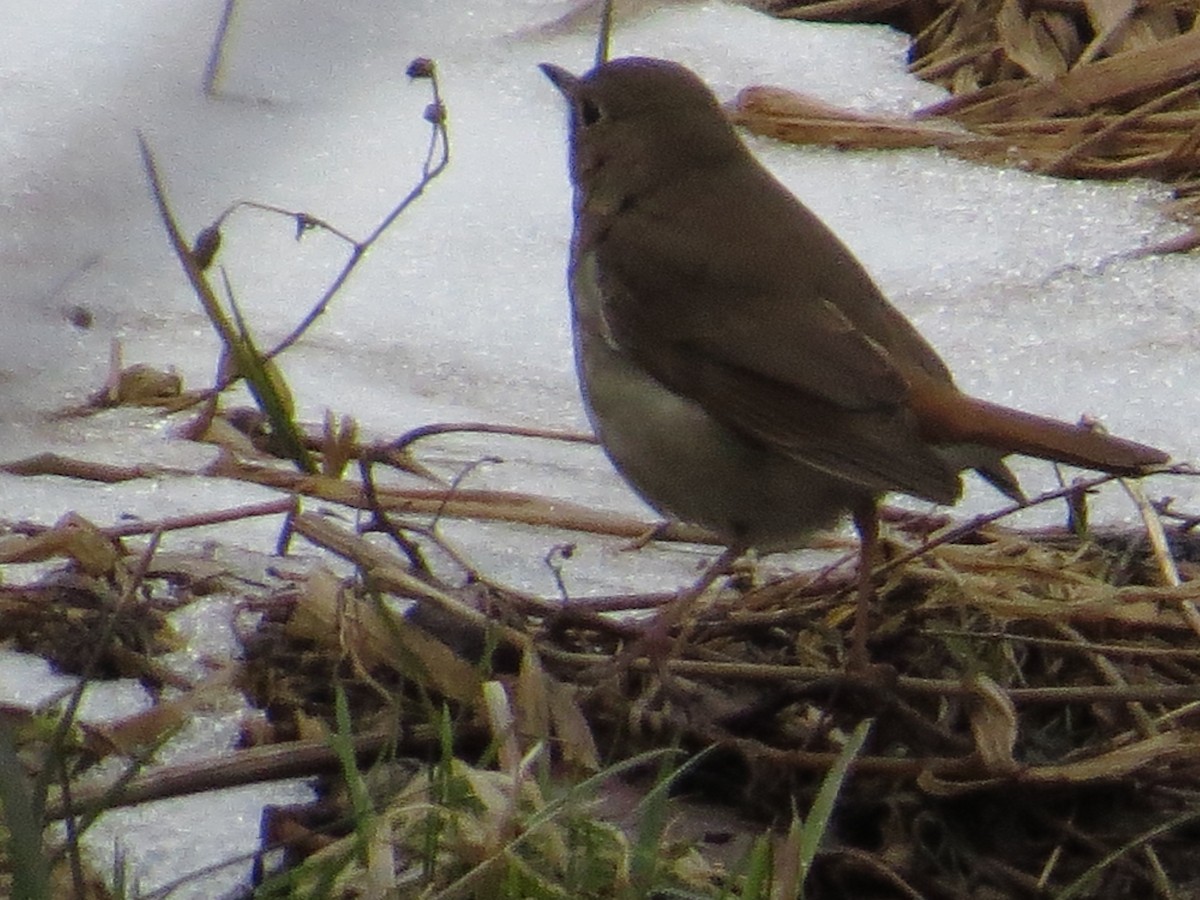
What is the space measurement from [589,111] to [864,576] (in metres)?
1.39

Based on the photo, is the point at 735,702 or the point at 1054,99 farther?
the point at 1054,99

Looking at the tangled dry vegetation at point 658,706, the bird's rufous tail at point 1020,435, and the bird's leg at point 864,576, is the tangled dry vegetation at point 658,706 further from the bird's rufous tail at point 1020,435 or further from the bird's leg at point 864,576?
the bird's rufous tail at point 1020,435

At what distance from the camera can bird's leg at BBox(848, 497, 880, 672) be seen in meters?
3.04

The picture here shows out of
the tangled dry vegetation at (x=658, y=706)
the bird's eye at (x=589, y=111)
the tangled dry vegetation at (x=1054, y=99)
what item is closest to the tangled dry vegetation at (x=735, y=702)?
the tangled dry vegetation at (x=658, y=706)

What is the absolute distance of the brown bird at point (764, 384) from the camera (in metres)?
3.26

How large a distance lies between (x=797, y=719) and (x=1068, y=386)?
159cm

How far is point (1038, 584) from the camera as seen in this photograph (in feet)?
11.0

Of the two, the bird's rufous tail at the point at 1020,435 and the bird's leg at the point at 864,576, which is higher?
the bird's rufous tail at the point at 1020,435

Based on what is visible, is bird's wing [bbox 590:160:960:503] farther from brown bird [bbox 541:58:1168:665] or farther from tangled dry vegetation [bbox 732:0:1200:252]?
tangled dry vegetation [bbox 732:0:1200:252]

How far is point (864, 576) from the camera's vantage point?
3240 millimetres

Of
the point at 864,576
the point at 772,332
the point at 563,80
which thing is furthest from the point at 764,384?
the point at 563,80

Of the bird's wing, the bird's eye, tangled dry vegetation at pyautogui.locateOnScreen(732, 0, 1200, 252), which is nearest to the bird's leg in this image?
the bird's wing

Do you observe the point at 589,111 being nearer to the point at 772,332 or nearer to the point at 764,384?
the point at 772,332

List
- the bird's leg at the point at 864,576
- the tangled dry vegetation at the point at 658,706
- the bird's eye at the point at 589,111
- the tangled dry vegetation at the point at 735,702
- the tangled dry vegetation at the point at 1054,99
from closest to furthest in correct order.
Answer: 1. the tangled dry vegetation at the point at 658,706
2. the tangled dry vegetation at the point at 735,702
3. the bird's leg at the point at 864,576
4. the bird's eye at the point at 589,111
5. the tangled dry vegetation at the point at 1054,99
